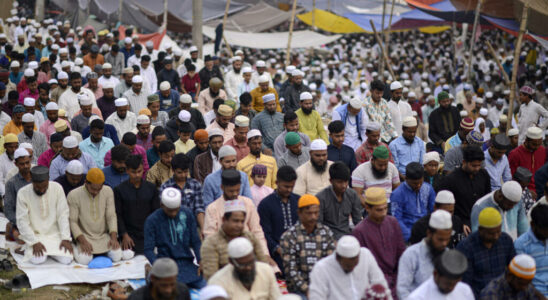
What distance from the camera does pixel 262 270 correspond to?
16.3 ft

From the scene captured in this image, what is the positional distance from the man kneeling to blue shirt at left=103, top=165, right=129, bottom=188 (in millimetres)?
440

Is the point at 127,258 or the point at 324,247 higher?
the point at 324,247

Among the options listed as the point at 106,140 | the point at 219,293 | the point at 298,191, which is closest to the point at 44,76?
the point at 106,140

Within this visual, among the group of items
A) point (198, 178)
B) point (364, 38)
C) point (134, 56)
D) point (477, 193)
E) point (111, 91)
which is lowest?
point (364, 38)

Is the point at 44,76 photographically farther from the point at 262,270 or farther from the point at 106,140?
the point at 262,270

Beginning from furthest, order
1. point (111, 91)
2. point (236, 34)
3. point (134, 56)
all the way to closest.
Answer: point (236, 34) → point (134, 56) → point (111, 91)

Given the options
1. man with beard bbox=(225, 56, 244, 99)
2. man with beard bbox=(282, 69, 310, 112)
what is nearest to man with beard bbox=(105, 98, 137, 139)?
man with beard bbox=(282, 69, 310, 112)

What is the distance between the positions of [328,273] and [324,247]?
62 cm

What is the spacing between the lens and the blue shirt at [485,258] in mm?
5645

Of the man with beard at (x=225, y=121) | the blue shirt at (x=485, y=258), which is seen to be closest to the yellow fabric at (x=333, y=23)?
the man with beard at (x=225, y=121)

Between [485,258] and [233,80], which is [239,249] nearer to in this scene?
[485,258]

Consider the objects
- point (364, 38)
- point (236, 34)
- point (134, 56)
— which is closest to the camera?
point (134, 56)

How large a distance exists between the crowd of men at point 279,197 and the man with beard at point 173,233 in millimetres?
12

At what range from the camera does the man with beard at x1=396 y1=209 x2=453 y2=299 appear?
209 inches
